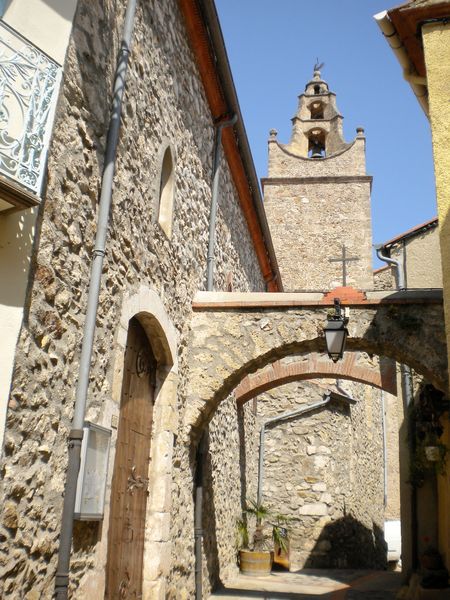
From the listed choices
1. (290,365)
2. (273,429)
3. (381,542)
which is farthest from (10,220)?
(381,542)

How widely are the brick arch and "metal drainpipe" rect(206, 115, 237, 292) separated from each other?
9.94ft

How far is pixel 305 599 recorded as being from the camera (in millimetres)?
8312

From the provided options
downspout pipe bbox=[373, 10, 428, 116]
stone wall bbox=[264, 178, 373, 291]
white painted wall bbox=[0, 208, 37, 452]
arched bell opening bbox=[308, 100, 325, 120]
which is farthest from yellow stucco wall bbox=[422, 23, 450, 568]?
arched bell opening bbox=[308, 100, 325, 120]

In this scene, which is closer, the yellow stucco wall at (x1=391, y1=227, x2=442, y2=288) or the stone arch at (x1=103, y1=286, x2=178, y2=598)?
the stone arch at (x1=103, y1=286, x2=178, y2=598)

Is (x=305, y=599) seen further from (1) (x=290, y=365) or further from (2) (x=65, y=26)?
(2) (x=65, y=26)

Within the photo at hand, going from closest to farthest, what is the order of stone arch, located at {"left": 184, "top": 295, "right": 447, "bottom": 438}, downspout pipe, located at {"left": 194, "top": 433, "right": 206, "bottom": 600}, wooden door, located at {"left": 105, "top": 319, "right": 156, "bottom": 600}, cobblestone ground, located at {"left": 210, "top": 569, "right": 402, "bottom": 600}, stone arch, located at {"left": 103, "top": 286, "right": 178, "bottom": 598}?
wooden door, located at {"left": 105, "top": 319, "right": 156, "bottom": 600}, stone arch, located at {"left": 103, "top": 286, "right": 178, "bottom": 598}, stone arch, located at {"left": 184, "top": 295, "right": 447, "bottom": 438}, downspout pipe, located at {"left": 194, "top": 433, "right": 206, "bottom": 600}, cobblestone ground, located at {"left": 210, "top": 569, "right": 402, "bottom": 600}

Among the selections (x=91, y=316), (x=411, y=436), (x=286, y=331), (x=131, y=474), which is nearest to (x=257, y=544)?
(x=411, y=436)

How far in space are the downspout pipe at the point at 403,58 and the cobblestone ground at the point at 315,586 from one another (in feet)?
20.0

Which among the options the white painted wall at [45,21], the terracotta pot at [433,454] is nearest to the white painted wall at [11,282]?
the white painted wall at [45,21]

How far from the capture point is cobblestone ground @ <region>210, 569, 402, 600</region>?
8.41m

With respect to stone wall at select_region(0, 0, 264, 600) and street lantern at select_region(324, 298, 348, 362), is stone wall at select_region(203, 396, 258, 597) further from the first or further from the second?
street lantern at select_region(324, 298, 348, 362)

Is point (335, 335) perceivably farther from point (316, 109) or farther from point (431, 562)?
point (316, 109)

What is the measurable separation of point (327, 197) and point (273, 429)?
10989 millimetres

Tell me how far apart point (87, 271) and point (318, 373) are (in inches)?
275
